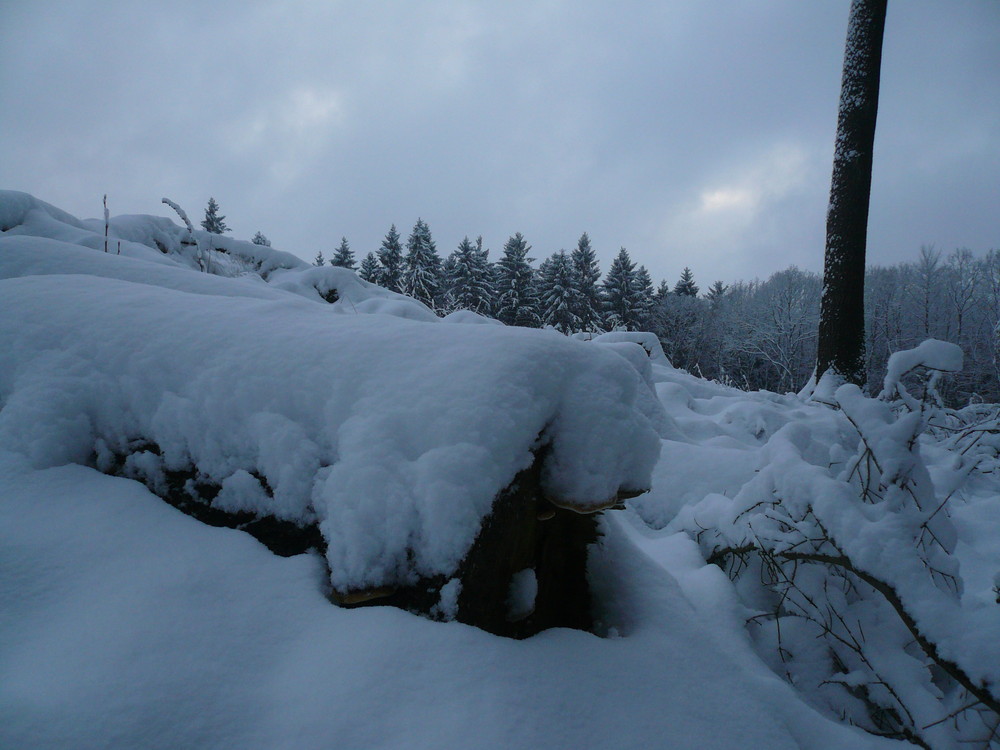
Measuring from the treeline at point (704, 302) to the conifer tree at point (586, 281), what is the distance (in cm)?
8

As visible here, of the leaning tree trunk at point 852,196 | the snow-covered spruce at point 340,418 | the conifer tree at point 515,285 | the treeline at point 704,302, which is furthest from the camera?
the conifer tree at point 515,285

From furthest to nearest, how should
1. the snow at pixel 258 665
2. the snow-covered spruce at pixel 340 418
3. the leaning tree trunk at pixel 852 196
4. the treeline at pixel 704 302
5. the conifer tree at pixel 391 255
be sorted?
the conifer tree at pixel 391 255 → the treeline at pixel 704 302 → the leaning tree trunk at pixel 852 196 → the snow-covered spruce at pixel 340 418 → the snow at pixel 258 665

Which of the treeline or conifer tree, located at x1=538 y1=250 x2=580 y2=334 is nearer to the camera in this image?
the treeline

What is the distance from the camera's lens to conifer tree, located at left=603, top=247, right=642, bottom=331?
32562 millimetres

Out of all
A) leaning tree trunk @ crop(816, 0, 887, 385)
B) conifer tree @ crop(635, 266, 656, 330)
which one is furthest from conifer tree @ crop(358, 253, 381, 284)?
leaning tree trunk @ crop(816, 0, 887, 385)

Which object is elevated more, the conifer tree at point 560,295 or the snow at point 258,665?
the conifer tree at point 560,295

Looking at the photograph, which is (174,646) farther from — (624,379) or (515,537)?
(624,379)

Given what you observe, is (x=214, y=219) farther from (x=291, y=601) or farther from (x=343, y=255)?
(x=291, y=601)

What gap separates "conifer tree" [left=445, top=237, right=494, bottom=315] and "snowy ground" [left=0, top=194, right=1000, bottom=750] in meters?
29.7

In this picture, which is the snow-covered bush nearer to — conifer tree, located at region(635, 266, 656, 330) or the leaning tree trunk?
the leaning tree trunk

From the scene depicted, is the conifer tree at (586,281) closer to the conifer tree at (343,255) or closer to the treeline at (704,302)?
the treeline at (704,302)

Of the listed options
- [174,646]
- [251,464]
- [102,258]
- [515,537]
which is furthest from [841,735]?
[102,258]

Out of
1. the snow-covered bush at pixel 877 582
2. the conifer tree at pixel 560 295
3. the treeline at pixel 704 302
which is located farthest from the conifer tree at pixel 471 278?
the snow-covered bush at pixel 877 582

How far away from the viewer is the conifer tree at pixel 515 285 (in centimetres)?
3042
